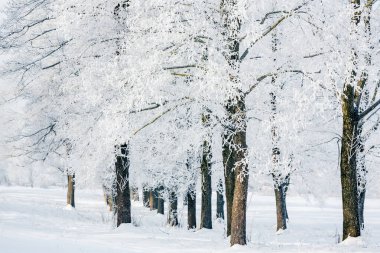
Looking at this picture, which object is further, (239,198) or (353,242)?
(353,242)

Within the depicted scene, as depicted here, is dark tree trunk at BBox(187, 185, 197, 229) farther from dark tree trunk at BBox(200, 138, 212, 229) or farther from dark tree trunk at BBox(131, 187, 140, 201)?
dark tree trunk at BBox(131, 187, 140, 201)

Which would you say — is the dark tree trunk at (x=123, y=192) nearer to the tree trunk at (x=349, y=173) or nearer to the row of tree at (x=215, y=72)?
the row of tree at (x=215, y=72)

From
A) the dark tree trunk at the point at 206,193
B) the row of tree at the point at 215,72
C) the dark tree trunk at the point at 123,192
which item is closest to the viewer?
the row of tree at the point at 215,72

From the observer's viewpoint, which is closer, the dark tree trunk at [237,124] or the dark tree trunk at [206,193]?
the dark tree trunk at [237,124]

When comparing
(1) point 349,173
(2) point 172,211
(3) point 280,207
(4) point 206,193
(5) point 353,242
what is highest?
(1) point 349,173

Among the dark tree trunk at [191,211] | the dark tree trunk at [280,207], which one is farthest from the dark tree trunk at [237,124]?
the dark tree trunk at [280,207]

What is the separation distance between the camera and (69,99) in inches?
568

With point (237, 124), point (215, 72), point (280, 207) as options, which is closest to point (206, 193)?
point (280, 207)

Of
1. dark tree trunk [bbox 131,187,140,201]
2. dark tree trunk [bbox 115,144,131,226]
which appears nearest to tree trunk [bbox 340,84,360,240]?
dark tree trunk [bbox 115,144,131,226]

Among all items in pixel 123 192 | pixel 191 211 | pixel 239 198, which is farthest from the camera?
pixel 191 211

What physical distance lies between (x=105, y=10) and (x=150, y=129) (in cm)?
383

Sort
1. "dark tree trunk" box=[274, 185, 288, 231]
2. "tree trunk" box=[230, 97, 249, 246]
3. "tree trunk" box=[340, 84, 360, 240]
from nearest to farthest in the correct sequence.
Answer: "tree trunk" box=[230, 97, 249, 246]
"tree trunk" box=[340, 84, 360, 240]
"dark tree trunk" box=[274, 185, 288, 231]

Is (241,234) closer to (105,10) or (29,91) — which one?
(105,10)

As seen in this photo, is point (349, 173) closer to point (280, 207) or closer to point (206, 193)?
point (206, 193)
